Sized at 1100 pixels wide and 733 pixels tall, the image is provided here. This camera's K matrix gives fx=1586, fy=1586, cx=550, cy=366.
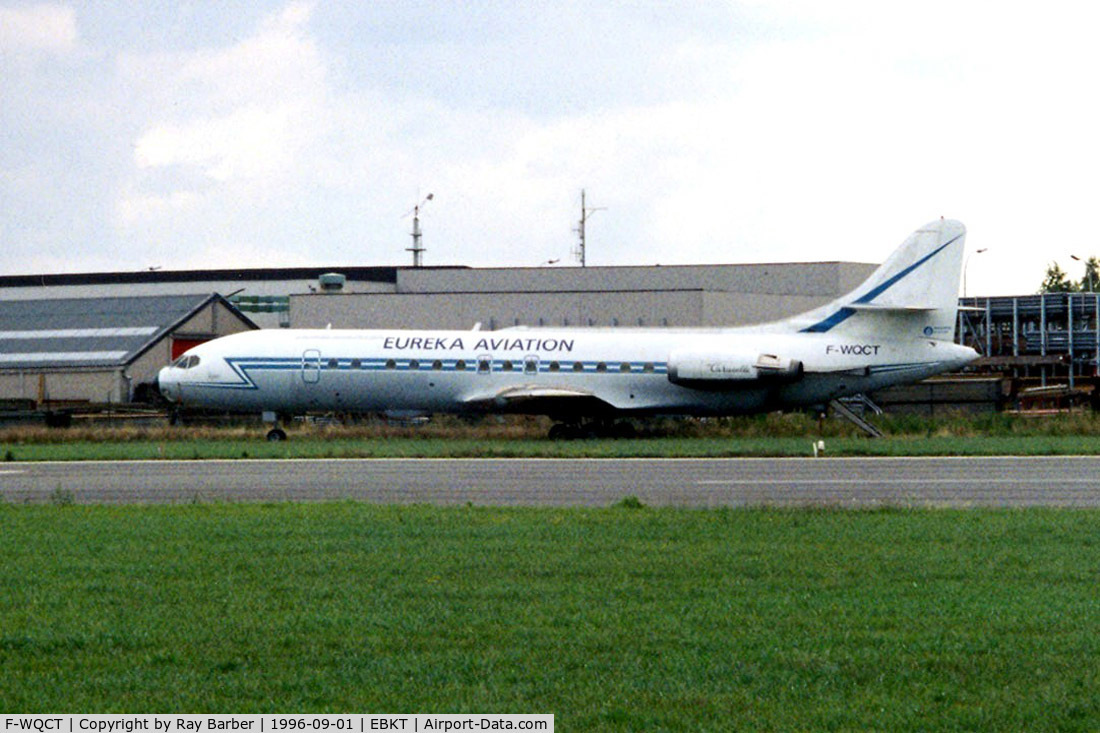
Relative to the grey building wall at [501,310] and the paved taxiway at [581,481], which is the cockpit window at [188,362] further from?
the grey building wall at [501,310]

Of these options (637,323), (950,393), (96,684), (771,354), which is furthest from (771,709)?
(637,323)

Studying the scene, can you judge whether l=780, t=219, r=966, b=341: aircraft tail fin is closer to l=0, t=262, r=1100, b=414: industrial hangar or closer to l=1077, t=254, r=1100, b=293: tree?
l=0, t=262, r=1100, b=414: industrial hangar

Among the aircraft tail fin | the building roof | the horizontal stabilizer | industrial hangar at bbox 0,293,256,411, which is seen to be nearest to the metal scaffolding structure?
the aircraft tail fin

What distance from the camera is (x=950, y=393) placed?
177ft

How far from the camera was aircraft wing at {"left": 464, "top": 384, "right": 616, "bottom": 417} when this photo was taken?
42844 millimetres

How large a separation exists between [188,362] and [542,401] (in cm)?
1057

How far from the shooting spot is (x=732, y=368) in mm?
42469

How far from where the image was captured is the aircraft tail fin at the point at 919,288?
42.0 meters

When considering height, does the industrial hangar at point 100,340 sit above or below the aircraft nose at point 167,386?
above

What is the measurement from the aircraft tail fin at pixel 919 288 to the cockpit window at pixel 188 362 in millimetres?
18308

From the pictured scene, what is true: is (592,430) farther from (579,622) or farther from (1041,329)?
(1041,329)

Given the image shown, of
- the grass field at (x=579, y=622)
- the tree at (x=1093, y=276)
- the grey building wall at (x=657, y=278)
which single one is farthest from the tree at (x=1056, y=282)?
the grass field at (x=579, y=622)

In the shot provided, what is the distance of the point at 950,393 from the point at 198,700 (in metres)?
47.6

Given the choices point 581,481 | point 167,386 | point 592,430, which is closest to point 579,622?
point 581,481
